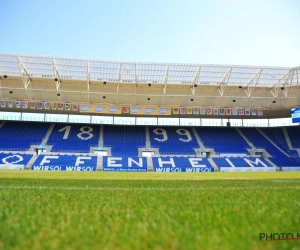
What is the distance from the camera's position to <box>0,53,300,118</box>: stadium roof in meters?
27.7

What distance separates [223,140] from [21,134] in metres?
27.0

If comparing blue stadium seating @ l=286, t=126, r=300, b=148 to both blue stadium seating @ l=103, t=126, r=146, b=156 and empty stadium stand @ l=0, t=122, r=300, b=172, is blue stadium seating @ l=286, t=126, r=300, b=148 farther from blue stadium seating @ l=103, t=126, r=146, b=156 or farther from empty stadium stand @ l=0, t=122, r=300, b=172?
blue stadium seating @ l=103, t=126, r=146, b=156

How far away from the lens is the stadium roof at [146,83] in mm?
27719

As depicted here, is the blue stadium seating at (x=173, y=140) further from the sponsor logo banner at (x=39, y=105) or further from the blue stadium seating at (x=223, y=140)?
the sponsor logo banner at (x=39, y=105)

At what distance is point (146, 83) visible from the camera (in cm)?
3133

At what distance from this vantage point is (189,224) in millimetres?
1924

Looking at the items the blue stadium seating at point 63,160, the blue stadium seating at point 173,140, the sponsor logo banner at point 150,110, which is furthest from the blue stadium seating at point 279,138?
the blue stadium seating at point 63,160

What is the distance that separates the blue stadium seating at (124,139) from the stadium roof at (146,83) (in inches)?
207

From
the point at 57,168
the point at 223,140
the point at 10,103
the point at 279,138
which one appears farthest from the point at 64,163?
the point at 279,138

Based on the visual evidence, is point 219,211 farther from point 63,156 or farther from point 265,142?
point 265,142

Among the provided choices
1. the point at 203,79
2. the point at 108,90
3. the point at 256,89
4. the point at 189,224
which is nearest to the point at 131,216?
the point at 189,224

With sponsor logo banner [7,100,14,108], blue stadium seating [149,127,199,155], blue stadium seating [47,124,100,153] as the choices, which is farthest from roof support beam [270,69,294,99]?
sponsor logo banner [7,100,14,108]

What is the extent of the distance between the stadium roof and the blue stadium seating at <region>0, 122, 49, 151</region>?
16.7 ft

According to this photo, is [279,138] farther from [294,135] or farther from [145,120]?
[145,120]
